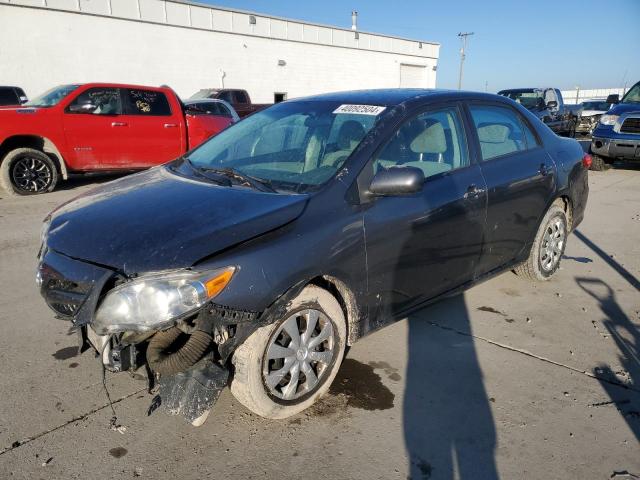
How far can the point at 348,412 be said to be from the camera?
8.95 feet

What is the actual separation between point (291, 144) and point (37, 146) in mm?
7109

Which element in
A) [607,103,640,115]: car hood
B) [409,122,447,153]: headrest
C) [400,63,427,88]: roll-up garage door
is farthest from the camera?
[400,63,427,88]: roll-up garage door

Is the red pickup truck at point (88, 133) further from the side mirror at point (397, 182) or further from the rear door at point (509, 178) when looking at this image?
the side mirror at point (397, 182)

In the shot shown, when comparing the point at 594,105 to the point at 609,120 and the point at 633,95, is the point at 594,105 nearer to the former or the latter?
the point at 633,95

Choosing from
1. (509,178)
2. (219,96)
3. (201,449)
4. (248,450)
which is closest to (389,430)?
(248,450)

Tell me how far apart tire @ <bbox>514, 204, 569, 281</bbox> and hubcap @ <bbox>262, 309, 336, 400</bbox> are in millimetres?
2453

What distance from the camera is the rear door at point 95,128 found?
340 inches

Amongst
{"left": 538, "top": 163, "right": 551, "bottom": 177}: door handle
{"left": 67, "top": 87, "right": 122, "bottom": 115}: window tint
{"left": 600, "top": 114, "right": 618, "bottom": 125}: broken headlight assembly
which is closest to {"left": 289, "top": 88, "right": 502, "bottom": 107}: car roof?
{"left": 538, "top": 163, "right": 551, "bottom": 177}: door handle

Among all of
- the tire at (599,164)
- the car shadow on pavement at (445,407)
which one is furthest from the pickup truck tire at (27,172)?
the tire at (599,164)

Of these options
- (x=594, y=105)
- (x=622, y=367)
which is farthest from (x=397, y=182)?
(x=594, y=105)

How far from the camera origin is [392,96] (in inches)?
135

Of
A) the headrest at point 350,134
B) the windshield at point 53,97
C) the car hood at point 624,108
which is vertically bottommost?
the car hood at point 624,108

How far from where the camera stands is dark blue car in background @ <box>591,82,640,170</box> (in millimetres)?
10273

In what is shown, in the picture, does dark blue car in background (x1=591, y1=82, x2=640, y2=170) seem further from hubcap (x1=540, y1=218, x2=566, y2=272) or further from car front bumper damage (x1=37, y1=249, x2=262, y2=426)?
car front bumper damage (x1=37, y1=249, x2=262, y2=426)
